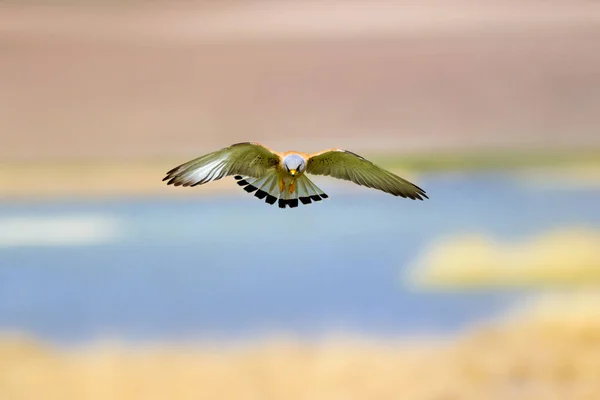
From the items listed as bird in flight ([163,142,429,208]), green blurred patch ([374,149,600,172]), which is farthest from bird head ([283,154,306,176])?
green blurred patch ([374,149,600,172])

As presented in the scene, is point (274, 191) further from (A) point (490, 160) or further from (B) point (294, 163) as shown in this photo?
(A) point (490, 160)

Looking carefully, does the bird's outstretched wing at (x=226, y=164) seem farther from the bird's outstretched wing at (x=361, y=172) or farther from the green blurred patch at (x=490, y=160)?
the green blurred patch at (x=490, y=160)

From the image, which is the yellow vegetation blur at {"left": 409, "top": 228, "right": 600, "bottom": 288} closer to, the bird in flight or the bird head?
the bird in flight

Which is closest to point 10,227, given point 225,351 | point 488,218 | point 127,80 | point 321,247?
point 127,80

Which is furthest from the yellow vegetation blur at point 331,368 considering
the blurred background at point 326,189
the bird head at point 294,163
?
the bird head at point 294,163

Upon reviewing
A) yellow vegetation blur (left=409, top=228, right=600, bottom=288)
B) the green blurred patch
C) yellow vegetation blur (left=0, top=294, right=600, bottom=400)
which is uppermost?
the green blurred patch

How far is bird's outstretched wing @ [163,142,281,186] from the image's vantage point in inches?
71.7

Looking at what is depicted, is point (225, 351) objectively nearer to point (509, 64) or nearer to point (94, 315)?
point (94, 315)

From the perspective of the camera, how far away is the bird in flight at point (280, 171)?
184 cm

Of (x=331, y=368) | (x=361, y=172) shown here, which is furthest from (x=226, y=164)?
(x=331, y=368)

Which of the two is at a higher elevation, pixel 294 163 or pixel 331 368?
pixel 294 163

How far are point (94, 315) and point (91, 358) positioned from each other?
0.12m

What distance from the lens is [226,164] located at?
188 cm

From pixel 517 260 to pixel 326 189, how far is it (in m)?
0.61
